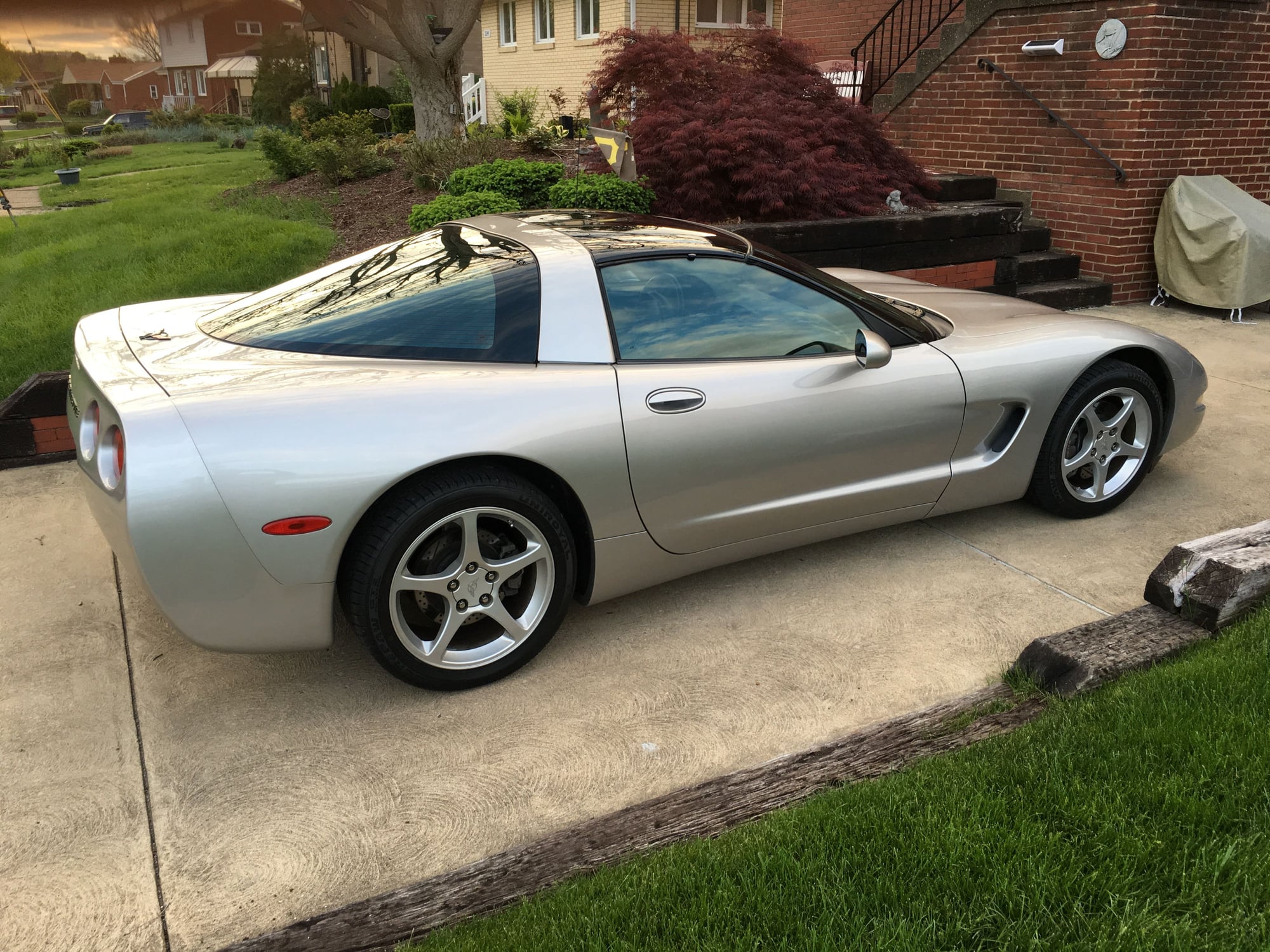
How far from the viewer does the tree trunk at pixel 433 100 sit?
12.0 metres

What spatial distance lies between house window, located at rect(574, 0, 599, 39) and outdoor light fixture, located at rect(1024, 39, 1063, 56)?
1342 cm

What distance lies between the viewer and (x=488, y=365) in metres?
3.16

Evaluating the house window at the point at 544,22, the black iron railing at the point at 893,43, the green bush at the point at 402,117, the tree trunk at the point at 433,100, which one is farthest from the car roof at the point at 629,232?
the house window at the point at 544,22

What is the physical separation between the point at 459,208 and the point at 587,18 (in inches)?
648

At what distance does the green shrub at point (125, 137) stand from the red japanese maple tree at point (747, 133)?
79.3 ft

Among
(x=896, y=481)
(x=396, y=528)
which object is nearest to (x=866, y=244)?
(x=896, y=481)

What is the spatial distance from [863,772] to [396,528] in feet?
4.75

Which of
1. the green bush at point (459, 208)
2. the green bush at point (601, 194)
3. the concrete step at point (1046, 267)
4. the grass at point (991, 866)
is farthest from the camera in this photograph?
the concrete step at point (1046, 267)

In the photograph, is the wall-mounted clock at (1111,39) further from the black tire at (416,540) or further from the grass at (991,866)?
the black tire at (416,540)

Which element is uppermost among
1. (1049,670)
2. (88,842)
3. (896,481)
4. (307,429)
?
(307,429)

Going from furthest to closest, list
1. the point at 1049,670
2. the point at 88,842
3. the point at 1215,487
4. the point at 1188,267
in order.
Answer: the point at 1188,267 < the point at 1215,487 < the point at 1049,670 < the point at 88,842

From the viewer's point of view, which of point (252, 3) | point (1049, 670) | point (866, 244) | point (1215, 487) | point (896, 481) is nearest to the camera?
point (252, 3)

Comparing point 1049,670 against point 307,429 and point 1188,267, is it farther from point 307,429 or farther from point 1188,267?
point 1188,267

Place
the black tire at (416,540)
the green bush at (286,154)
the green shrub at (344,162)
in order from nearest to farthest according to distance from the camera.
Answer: the black tire at (416,540) → the green shrub at (344,162) → the green bush at (286,154)
